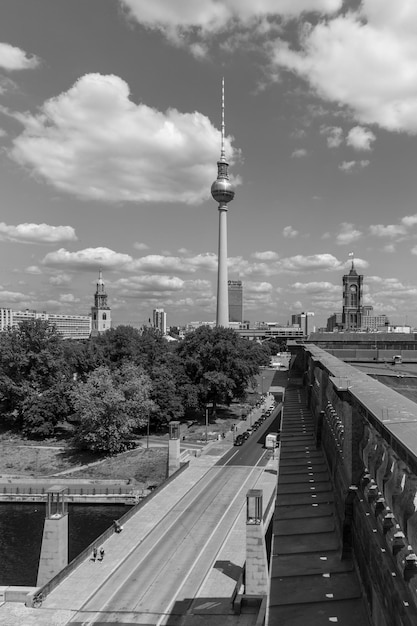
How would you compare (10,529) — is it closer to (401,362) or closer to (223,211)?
(401,362)

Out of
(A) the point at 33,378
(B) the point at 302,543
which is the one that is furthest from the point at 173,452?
(B) the point at 302,543

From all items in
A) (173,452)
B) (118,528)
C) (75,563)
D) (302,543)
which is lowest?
(118,528)

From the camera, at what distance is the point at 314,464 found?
15289 millimetres

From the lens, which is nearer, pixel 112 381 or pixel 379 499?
pixel 379 499

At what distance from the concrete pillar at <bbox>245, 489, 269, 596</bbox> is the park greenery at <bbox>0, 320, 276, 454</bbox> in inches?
1342

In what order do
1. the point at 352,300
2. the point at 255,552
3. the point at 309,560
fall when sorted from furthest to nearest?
the point at 352,300 → the point at 255,552 → the point at 309,560

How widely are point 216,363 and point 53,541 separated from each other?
145 ft

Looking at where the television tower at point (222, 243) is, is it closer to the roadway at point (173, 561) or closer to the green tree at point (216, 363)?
the green tree at point (216, 363)

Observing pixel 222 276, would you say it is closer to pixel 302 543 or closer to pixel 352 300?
pixel 352 300

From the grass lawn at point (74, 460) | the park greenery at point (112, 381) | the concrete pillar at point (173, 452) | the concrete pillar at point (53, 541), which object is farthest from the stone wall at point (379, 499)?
the park greenery at point (112, 381)

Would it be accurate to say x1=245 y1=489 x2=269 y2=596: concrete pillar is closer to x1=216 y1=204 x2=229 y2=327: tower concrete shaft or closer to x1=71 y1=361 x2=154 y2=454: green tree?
x1=71 y1=361 x2=154 y2=454: green tree

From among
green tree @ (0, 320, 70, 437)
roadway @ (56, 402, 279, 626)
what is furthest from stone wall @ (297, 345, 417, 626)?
green tree @ (0, 320, 70, 437)

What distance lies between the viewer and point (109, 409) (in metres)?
56.7

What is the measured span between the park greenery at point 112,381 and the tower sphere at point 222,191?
8166 cm
